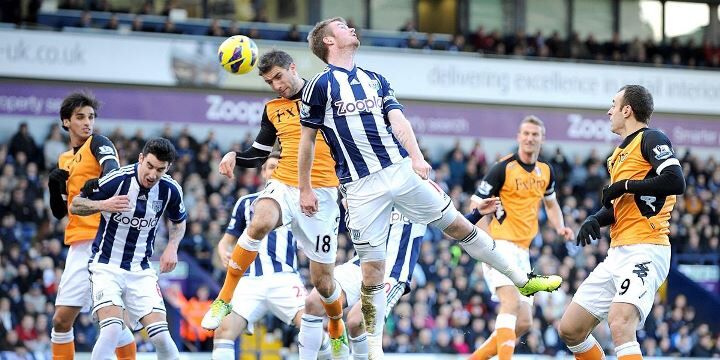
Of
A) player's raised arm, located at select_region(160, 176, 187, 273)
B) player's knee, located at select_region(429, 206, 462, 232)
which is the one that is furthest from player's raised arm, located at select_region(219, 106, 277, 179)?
player's knee, located at select_region(429, 206, 462, 232)

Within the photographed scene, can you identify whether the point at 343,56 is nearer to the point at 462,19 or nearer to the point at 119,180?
the point at 119,180

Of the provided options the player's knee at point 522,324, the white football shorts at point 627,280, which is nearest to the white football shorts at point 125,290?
the white football shorts at point 627,280

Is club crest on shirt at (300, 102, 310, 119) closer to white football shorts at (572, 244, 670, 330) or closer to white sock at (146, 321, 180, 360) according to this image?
white sock at (146, 321, 180, 360)

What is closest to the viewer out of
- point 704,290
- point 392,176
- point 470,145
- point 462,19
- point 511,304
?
point 392,176

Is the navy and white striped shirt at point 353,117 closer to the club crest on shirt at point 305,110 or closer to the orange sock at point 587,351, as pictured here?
the club crest on shirt at point 305,110

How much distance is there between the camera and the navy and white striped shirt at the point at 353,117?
8.88m

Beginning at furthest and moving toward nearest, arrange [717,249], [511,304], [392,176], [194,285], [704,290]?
[717,249], [704,290], [194,285], [511,304], [392,176]

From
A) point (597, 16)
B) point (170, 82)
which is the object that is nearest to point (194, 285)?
point (170, 82)

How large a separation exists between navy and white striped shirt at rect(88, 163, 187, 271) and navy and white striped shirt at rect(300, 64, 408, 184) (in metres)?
1.85

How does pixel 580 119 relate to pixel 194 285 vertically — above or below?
above

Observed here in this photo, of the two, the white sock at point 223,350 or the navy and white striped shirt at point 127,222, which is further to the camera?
the white sock at point 223,350

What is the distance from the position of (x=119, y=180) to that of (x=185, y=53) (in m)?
16.1

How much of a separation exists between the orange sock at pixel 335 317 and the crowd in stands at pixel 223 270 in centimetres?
793

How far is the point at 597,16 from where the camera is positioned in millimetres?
34156
